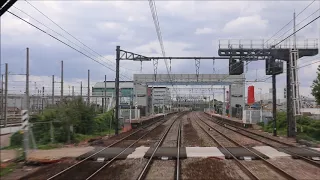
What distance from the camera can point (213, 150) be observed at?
21.2 metres

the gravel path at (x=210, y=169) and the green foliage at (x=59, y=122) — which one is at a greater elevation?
the green foliage at (x=59, y=122)

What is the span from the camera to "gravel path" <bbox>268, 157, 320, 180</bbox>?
1312cm

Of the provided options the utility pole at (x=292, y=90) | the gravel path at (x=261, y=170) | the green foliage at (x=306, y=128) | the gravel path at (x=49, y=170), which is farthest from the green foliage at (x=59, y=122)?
the green foliage at (x=306, y=128)

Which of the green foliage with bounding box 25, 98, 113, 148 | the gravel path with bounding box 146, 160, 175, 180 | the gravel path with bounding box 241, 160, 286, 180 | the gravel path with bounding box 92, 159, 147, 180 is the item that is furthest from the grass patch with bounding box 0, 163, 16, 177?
the gravel path with bounding box 241, 160, 286, 180

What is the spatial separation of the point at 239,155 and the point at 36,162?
366 inches

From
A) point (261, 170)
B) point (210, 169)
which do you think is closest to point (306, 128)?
point (261, 170)

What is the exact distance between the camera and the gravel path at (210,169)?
42.7ft

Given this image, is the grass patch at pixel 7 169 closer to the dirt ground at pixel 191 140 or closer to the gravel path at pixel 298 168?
the gravel path at pixel 298 168

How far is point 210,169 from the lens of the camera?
47.9 feet

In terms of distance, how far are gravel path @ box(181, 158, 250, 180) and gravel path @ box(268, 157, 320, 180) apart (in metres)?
1.76

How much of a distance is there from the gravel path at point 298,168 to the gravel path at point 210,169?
5.78 feet

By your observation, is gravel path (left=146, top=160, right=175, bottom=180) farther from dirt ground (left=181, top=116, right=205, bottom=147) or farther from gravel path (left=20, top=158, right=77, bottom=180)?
dirt ground (left=181, top=116, right=205, bottom=147)

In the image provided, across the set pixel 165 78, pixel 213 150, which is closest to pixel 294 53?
pixel 213 150

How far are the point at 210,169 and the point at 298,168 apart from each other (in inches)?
133
